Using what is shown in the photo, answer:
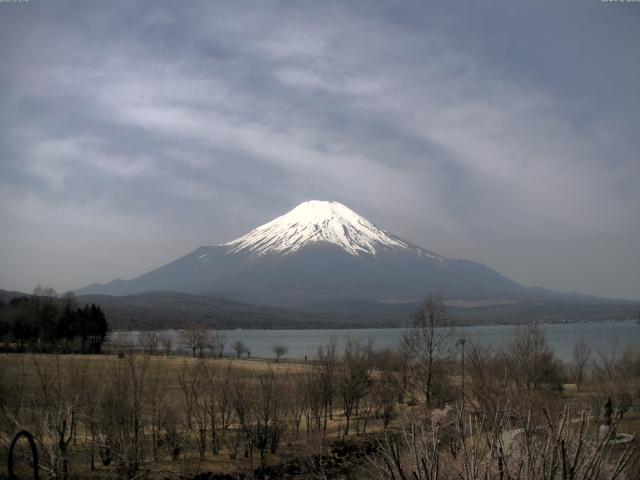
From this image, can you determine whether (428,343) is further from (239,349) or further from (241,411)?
(239,349)

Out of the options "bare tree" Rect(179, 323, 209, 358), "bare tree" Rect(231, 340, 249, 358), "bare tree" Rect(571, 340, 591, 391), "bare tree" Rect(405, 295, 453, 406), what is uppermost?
"bare tree" Rect(405, 295, 453, 406)

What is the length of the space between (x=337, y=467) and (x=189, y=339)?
67.8 metres

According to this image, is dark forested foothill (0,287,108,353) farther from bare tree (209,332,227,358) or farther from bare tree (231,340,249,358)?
bare tree (231,340,249,358)

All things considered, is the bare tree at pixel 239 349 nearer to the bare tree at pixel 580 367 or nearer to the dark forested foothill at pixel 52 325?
the dark forested foothill at pixel 52 325

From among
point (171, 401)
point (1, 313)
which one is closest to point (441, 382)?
point (171, 401)

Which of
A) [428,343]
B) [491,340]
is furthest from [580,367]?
[491,340]

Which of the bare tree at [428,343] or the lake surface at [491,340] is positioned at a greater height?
the bare tree at [428,343]

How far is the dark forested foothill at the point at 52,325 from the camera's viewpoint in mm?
67000

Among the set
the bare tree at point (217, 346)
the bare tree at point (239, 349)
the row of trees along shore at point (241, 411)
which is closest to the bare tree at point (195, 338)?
the bare tree at point (217, 346)

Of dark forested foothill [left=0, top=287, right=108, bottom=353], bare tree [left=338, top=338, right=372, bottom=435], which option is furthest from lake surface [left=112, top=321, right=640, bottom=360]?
bare tree [left=338, top=338, right=372, bottom=435]

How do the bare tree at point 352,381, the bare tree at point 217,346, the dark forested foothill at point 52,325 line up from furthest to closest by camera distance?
the bare tree at point 217,346
the dark forested foothill at point 52,325
the bare tree at point 352,381

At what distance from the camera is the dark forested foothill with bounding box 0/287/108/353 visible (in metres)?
67.0

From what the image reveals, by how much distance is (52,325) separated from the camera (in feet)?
229

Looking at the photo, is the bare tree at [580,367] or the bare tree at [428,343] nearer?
the bare tree at [428,343]
